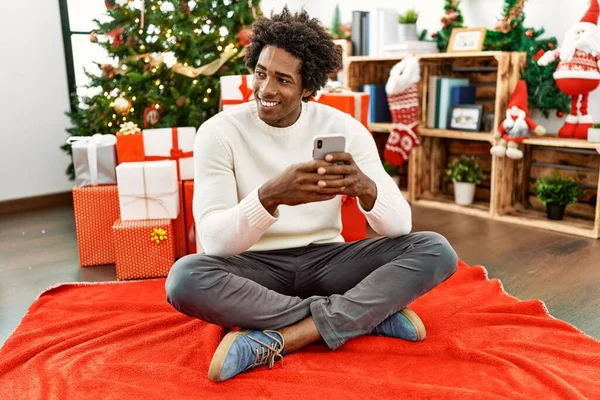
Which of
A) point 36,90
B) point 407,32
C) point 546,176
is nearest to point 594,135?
point 546,176

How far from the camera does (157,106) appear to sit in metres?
2.75

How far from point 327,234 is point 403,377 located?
453 millimetres

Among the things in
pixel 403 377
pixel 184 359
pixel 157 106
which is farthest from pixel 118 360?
pixel 157 106

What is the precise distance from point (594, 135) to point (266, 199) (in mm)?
1996

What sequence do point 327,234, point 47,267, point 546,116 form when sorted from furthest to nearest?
point 546,116 < point 47,267 < point 327,234

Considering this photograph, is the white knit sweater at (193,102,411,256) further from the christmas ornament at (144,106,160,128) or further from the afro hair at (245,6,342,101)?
the christmas ornament at (144,106,160,128)

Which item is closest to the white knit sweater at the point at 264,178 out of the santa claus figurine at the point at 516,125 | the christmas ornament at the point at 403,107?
the santa claus figurine at the point at 516,125

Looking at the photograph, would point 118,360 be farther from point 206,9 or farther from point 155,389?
point 206,9

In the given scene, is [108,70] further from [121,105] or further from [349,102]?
[349,102]

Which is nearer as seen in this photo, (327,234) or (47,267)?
(327,234)

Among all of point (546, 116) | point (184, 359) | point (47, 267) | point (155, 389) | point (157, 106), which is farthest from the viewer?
point (546, 116)

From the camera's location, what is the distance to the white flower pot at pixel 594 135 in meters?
2.66

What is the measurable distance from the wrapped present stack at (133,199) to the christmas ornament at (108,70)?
426mm

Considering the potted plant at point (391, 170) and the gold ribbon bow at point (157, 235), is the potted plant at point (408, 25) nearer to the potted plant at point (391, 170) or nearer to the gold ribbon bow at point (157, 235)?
the potted plant at point (391, 170)
